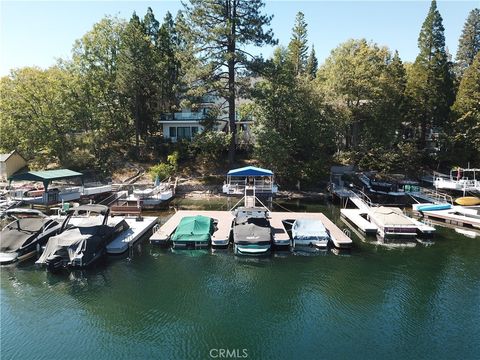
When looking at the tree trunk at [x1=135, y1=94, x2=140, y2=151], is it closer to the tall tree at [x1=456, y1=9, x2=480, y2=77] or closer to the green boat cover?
the green boat cover

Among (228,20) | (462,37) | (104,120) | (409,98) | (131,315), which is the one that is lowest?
(131,315)

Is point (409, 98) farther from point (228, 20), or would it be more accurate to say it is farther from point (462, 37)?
point (462, 37)

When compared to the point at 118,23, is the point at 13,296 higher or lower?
lower

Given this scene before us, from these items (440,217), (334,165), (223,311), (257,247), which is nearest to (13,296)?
(223,311)

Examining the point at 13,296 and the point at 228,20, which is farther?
the point at 228,20

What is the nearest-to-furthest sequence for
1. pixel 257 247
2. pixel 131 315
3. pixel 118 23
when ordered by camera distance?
pixel 131 315
pixel 257 247
pixel 118 23

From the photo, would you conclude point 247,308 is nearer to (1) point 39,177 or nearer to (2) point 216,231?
(2) point 216,231

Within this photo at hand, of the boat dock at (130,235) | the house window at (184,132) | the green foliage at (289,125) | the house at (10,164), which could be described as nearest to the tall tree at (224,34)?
the green foliage at (289,125)

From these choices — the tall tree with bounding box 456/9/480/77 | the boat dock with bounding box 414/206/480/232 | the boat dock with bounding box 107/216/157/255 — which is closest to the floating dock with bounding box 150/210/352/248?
the boat dock with bounding box 107/216/157/255
